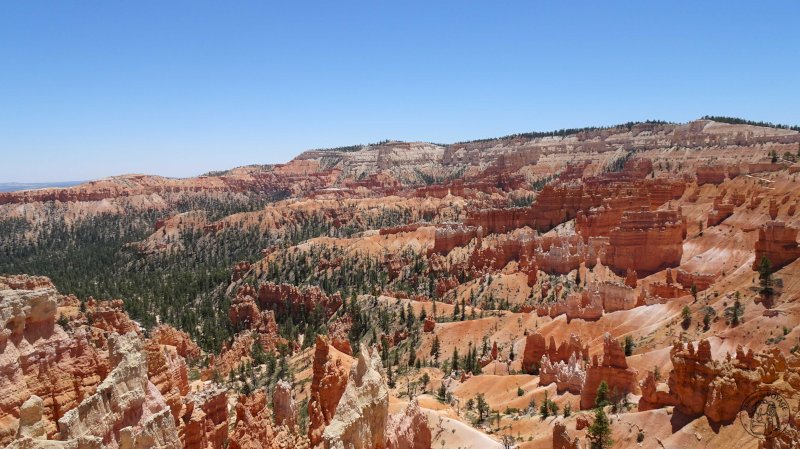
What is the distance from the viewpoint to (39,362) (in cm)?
1666

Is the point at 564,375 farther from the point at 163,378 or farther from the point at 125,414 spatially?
the point at 125,414

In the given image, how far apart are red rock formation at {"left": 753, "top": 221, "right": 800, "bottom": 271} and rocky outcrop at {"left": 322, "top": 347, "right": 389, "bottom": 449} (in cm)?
4790

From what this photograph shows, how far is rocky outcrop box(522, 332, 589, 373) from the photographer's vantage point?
43688 millimetres

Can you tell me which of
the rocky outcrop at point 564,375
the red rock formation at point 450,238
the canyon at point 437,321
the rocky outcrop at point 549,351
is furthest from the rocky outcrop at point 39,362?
the red rock formation at point 450,238

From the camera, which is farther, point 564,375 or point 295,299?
point 295,299

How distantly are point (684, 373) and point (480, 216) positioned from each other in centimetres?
7821

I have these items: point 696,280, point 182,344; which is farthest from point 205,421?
point 696,280

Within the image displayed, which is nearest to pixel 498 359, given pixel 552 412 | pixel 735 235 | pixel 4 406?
pixel 552 412

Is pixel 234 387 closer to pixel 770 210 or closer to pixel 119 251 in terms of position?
pixel 770 210

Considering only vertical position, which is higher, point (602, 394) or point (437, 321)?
point (602, 394)

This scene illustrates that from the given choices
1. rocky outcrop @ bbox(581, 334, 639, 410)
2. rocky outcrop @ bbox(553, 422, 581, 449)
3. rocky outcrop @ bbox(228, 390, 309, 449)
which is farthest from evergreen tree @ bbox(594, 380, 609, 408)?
rocky outcrop @ bbox(228, 390, 309, 449)

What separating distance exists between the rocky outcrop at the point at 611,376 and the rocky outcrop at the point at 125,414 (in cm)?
2634

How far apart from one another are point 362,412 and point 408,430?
28.0 feet

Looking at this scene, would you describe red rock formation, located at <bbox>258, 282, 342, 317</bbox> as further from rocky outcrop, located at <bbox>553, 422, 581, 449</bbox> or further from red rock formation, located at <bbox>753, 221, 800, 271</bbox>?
rocky outcrop, located at <bbox>553, 422, 581, 449</bbox>
